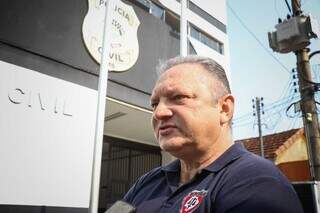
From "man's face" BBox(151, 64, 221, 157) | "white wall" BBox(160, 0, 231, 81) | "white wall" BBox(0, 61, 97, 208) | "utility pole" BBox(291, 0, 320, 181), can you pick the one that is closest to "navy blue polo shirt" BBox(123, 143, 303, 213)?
"man's face" BBox(151, 64, 221, 157)

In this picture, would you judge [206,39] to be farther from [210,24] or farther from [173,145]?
[173,145]

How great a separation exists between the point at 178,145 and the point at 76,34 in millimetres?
3307

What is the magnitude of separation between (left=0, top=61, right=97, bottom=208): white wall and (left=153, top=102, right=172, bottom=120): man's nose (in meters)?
2.40

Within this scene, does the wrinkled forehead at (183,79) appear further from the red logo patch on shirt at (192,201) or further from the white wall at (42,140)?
the white wall at (42,140)

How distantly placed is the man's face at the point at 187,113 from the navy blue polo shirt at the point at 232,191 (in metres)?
0.14

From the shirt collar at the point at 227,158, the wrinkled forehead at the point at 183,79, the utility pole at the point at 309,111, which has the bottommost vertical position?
the shirt collar at the point at 227,158

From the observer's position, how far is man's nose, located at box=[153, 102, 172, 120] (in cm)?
137

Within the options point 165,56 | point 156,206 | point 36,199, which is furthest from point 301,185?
point 165,56

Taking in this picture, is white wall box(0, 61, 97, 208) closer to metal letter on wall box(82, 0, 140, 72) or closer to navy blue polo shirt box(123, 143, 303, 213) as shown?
metal letter on wall box(82, 0, 140, 72)

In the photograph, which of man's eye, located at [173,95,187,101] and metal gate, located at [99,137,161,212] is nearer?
man's eye, located at [173,95,187,101]

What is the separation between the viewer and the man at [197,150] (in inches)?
40.4

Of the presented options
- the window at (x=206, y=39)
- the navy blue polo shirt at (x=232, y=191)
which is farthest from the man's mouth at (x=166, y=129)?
the window at (x=206, y=39)

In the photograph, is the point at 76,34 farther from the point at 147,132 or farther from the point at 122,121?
the point at 147,132

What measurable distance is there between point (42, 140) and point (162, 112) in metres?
2.47
